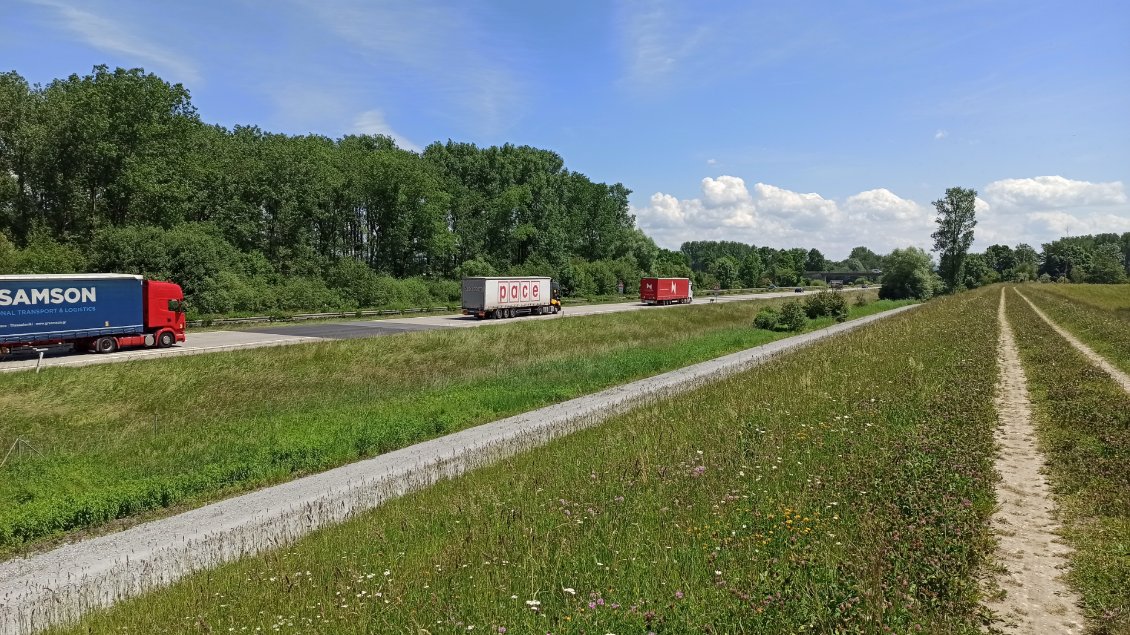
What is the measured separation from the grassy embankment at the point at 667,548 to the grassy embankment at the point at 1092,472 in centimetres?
99

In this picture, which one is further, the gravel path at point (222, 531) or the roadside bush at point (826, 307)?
the roadside bush at point (826, 307)

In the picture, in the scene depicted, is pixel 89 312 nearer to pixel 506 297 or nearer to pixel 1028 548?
pixel 506 297

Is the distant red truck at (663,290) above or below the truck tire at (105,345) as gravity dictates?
above

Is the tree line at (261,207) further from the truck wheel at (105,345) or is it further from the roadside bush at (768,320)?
the roadside bush at (768,320)

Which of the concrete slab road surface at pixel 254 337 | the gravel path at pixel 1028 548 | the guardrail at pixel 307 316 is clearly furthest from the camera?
the guardrail at pixel 307 316

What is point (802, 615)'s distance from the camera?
5.28m

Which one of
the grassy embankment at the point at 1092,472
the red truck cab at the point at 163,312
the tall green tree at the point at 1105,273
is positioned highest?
the tall green tree at the point at 1105,273

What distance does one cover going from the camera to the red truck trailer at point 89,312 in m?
25.5

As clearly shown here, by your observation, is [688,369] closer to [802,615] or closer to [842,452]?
[842,452]

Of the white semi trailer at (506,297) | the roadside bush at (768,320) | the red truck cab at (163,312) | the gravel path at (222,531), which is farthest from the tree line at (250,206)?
the gravel path at (222,531)

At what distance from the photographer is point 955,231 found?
126 meters

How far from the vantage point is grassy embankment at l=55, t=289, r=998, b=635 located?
557 cm

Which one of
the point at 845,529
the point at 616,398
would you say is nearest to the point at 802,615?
the point at 845,529

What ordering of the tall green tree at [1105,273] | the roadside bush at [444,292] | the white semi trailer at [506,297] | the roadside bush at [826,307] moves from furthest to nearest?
1. the tall green tree at [1105,273]
2. the roadside bush at [444,292]
3. the roadside bush at [826,307]
4. the white semi trailer at [506,297]
